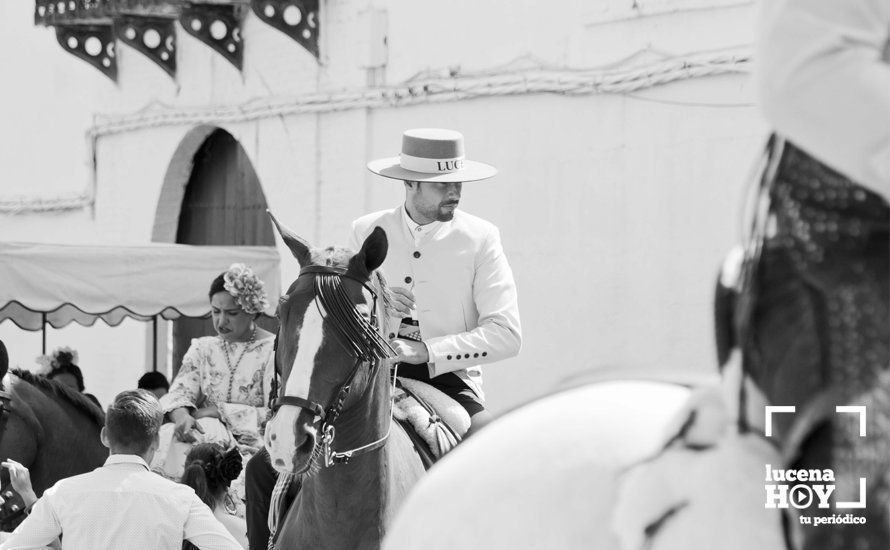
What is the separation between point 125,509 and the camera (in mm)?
4445

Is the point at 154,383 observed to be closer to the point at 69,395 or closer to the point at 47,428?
the point at 69,395

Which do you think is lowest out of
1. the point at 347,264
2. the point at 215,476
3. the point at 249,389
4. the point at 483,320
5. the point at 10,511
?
the point at 10,511

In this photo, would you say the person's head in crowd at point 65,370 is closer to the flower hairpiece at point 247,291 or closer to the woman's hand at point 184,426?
the flower hairpiece at point 247,291

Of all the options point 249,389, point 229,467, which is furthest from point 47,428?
point 229,467

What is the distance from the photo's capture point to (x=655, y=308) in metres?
8.84

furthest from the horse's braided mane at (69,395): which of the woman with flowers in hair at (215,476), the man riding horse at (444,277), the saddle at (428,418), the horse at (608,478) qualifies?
the horse at (608,478)

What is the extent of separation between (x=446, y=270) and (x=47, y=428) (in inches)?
112

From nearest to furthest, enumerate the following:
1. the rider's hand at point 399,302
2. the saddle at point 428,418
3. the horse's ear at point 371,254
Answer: the horse's ear at point 371,254 < the rider's hand at point 399,302 < the saddle at point 428,418

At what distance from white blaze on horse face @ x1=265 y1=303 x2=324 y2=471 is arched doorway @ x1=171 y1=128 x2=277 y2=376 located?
7.72 meters

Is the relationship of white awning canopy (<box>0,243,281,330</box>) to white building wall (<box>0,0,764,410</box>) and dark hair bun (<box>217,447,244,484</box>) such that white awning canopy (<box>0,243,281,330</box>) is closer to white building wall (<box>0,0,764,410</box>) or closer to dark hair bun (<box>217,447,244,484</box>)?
white building wall (<box>0,0,764,410</box>)

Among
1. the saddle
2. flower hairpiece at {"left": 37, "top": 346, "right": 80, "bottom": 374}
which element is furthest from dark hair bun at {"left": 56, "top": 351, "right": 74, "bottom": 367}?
the saddle

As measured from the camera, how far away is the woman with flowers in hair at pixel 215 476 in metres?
5.70

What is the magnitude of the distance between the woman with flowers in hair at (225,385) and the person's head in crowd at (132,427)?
1694 mm

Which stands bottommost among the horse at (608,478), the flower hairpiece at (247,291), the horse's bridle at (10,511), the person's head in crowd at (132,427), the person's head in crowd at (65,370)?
the person's head in crowd at (65,370)
